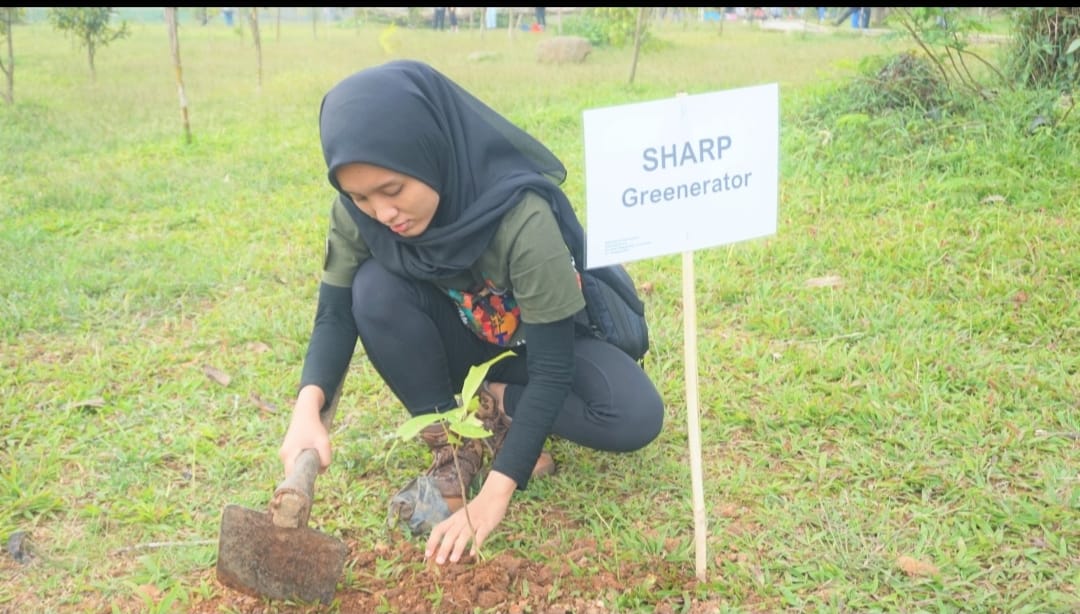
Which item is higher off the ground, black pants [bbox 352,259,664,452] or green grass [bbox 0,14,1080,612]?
black pants [bbox 352,259,664,452]

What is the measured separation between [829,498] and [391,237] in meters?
1.22

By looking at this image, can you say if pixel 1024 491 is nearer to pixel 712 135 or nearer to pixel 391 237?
pixel 712 135

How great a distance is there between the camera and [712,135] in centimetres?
166

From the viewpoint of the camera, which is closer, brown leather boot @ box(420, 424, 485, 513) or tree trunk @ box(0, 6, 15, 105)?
brown leather boot @ box(420, 424, 485, 513)

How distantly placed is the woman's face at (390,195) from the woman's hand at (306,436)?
1.39 feet

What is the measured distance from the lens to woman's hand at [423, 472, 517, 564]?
1881 millimetres

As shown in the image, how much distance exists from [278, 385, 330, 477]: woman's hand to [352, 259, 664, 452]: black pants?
0.25 meters

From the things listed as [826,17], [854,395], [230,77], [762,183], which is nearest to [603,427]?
[762,183]

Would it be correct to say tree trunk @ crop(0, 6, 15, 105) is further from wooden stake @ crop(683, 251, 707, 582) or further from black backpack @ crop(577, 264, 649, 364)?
wooden stake @ crop(683, 251, 707, 582)

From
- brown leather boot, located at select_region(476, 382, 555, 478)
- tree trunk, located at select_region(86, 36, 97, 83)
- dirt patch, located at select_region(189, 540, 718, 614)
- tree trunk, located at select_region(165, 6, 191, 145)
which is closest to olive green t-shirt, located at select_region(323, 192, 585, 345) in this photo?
brown leather boot, located at select_region(476, 382, 555, 478)

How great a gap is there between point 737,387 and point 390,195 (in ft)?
4.62

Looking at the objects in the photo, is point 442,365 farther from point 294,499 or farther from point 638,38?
point 638,38

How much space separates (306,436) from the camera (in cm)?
186

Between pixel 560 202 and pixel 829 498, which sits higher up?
pixel 560 202
